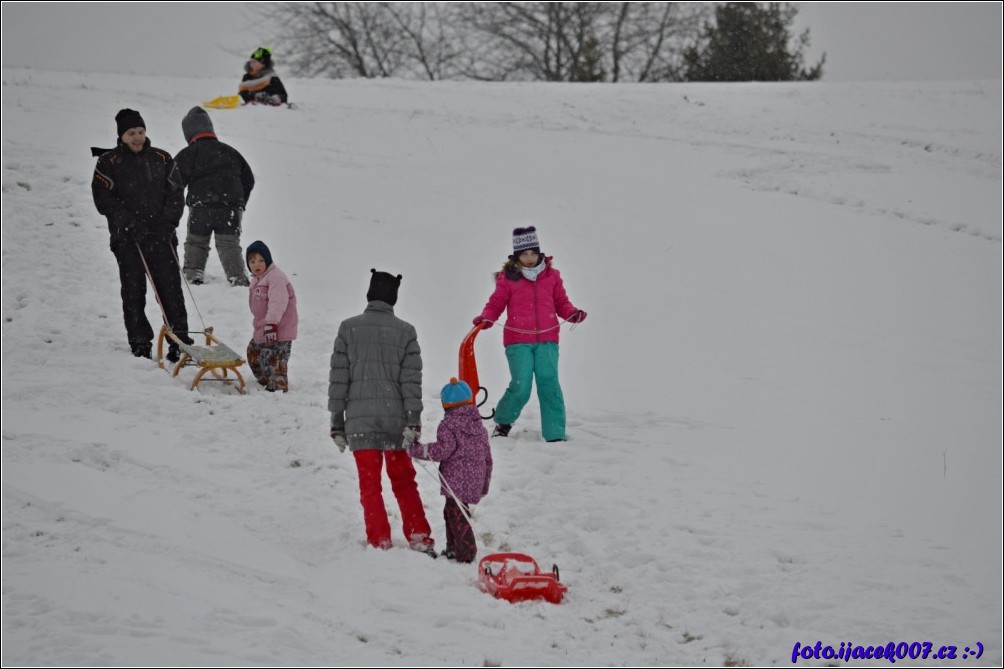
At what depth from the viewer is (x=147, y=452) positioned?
7.12 metres

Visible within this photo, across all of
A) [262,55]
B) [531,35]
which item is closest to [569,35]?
[531,35]

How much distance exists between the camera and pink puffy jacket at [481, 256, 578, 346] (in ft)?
27.2

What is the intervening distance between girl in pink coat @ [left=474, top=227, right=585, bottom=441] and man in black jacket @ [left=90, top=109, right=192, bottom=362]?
3225 mm

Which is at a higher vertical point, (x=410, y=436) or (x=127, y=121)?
(x=127, y=121)

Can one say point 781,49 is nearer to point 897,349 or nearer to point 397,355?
point 897,349

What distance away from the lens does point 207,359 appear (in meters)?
8.38

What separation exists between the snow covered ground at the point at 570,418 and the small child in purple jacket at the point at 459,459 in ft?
0.88

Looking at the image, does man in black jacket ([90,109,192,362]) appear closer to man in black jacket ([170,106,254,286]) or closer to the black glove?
man in black jacket ([170,106,254,286])

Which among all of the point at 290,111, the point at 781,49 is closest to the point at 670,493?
the point at 290,111

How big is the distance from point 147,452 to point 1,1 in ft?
87.5

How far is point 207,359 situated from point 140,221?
1.65m

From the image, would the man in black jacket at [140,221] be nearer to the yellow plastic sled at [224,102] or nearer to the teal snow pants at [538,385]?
the teal snow pants at [538,385]

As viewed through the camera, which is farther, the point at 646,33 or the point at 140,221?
the point at 646,33

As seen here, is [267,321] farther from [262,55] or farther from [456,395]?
[262,55]
